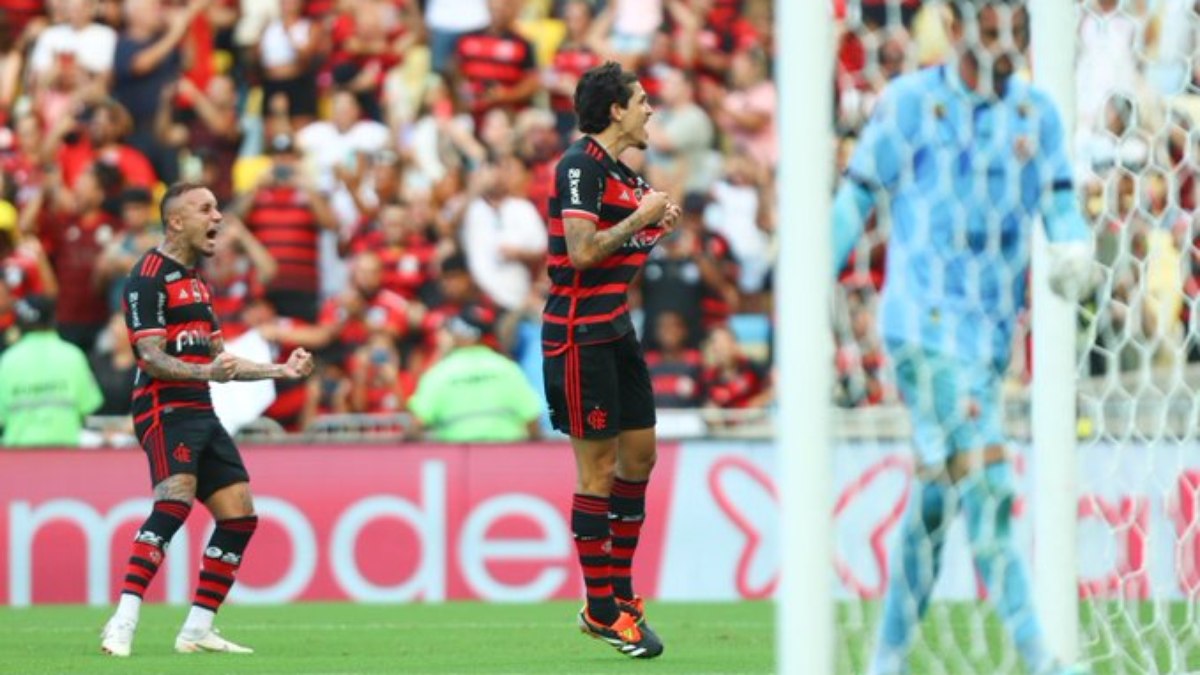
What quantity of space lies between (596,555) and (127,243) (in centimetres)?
753

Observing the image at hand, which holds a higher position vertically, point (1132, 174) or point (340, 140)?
point (340, 140)

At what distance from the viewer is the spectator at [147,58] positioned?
17703 millimetres

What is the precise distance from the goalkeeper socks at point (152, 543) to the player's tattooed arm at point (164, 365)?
0.56 meters

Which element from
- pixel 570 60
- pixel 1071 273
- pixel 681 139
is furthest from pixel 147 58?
pixel 1071 273

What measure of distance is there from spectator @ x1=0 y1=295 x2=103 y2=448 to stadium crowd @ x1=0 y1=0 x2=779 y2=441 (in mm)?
762

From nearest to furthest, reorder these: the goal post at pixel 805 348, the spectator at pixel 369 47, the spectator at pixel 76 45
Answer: the goal post at pixel 805 348
the spectator at pixel 369 47
the spectator at pixel 76 45

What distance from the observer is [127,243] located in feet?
53.6

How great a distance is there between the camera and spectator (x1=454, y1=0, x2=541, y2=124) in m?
17.4

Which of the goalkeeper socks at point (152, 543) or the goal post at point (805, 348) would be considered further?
the goalkeeper socks at point (152, 543)

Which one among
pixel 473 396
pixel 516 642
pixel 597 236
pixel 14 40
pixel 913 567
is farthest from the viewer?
pixel 14 40

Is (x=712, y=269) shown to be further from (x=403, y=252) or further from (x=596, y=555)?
(x=596, y=555)

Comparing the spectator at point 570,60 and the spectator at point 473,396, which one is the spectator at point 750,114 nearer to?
the spectator at point 570,60

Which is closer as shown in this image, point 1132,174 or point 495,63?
point 1132,174

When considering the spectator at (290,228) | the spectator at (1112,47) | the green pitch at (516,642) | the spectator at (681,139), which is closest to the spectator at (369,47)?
the spectator at (290,228)
